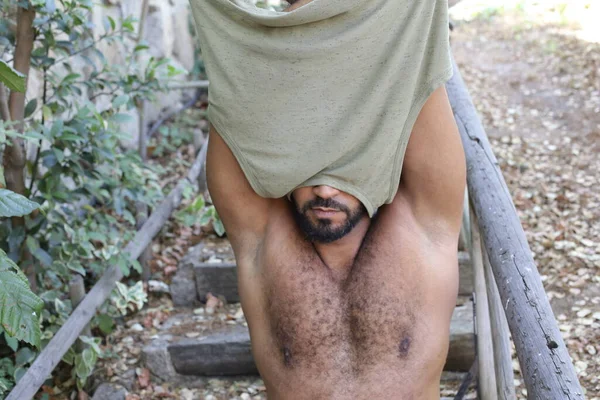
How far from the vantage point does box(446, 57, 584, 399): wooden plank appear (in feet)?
5.21

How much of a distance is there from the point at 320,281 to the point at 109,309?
1.82 metres

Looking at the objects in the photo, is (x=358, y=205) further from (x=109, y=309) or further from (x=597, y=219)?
(x=597, y=219)

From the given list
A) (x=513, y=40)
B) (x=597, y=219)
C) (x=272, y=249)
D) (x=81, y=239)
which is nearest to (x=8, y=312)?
(x=272, y=249)

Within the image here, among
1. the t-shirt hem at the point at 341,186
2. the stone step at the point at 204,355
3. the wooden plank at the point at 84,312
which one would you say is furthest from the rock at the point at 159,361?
the t-shirt hem at the point at 341,186

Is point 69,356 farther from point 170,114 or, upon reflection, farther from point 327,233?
point 170,114

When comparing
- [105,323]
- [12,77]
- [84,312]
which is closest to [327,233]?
[12,77]

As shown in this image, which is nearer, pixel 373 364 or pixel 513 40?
pixel 373 364

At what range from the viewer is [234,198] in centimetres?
184

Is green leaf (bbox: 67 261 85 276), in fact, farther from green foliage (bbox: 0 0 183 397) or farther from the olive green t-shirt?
the olive green t-shirt

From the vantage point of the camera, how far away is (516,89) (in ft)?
20.4

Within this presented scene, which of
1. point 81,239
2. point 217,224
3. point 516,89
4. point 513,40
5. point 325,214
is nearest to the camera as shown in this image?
point 325,214

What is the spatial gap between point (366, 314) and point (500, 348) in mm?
711

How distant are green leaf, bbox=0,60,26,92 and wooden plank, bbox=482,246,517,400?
1427 mm

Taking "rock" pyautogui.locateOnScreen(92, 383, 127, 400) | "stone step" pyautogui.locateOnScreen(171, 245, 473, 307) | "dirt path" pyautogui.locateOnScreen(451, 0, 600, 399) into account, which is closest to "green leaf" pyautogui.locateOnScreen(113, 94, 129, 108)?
"stone step" pyautogui.locateOnScreen(171, 245, 473, 307)
